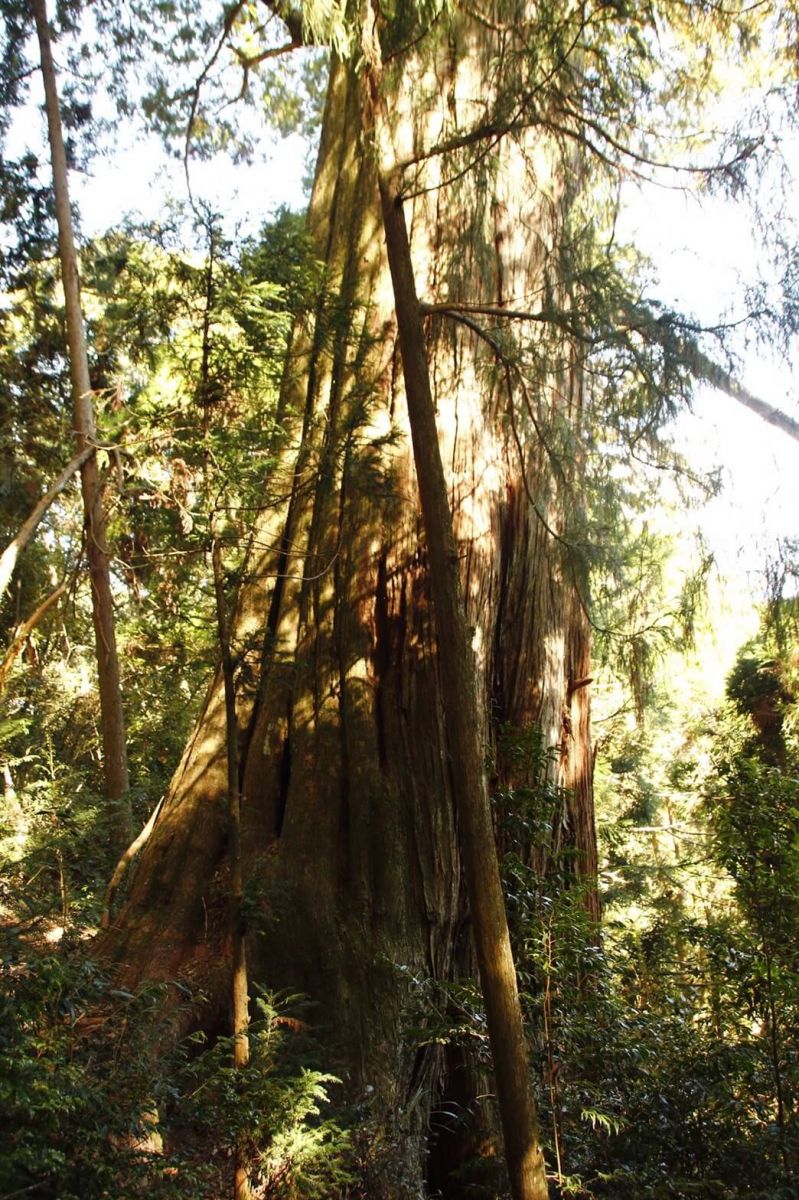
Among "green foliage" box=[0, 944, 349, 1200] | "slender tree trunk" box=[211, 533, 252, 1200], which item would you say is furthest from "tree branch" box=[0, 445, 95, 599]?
"green foliage" box=[0, 944, 349, 1200]

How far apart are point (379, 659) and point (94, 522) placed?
2584mm

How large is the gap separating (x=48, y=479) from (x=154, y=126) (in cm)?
355

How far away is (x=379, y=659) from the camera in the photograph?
554cm

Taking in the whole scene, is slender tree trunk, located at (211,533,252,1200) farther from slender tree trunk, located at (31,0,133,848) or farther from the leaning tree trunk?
slender tree trunk, located at (31,0,133,848)

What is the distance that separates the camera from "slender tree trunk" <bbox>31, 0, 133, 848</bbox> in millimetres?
6949

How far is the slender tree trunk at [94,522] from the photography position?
6949 millimetres

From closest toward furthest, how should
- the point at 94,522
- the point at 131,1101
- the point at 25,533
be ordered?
the point at 131,1101 → the point at 25,533 → the point at 94,522

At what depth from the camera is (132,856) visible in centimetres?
573

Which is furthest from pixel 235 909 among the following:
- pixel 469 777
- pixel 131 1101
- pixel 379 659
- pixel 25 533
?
pixel 25 533

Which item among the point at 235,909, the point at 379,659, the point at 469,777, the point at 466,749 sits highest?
the point at 379,659

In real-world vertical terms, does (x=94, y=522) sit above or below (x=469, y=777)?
above

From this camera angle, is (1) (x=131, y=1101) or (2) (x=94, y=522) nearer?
(1) (x=131, y=1101)

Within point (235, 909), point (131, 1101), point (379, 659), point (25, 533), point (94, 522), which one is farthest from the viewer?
point (94, 522)

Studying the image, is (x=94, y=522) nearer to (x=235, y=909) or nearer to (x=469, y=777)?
(x=235, y=909)
